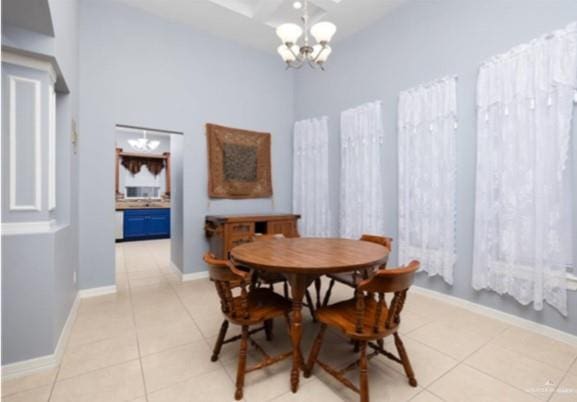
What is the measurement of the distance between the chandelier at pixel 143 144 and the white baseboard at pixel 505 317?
6.99 metres

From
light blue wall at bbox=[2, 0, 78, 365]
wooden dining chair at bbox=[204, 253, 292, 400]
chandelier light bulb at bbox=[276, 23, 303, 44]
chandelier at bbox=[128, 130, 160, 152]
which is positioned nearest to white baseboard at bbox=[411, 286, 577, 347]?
wooden dining chair at bbox=[204, 253, 292, 400]

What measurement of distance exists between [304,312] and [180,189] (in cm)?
253

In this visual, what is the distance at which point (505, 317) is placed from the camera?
2.62 metres

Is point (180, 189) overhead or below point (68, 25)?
below

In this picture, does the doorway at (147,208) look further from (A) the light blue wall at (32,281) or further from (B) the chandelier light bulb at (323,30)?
(B) the chandelier light bulb at (323,30)

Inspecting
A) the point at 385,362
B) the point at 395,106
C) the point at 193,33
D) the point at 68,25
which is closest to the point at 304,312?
the point at 385,362

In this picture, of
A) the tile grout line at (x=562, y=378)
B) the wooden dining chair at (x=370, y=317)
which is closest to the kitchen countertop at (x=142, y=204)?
the wooden dining chair at (x=370, y=317)

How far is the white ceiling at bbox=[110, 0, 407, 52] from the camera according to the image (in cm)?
345

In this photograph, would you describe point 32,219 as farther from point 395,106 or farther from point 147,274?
point 395,106

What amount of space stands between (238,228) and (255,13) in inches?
112

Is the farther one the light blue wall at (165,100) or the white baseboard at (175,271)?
the white baseboard at (175,271)

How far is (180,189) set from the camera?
4.12 m

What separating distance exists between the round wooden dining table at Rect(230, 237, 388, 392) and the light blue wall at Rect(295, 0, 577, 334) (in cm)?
144

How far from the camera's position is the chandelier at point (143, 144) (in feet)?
23.3
